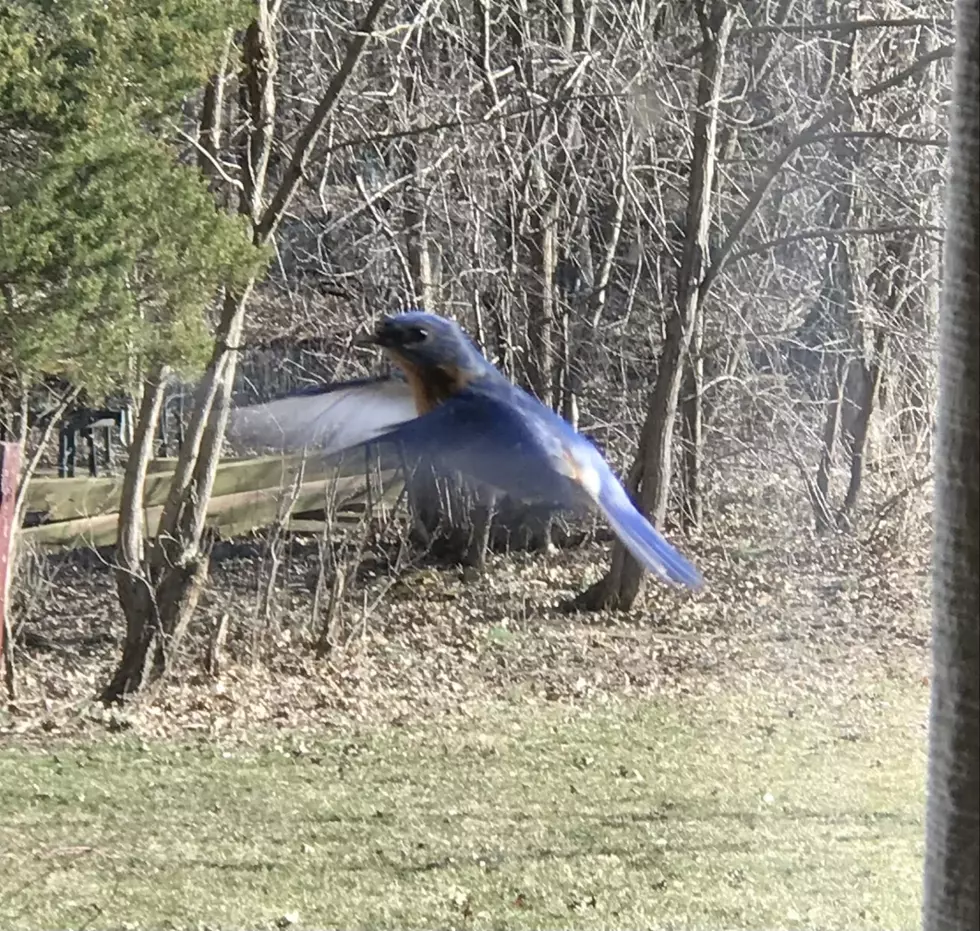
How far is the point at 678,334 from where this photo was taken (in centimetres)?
110

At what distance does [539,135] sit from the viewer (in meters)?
1.08

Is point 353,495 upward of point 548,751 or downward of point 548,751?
upward

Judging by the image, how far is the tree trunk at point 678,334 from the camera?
42.4 inches

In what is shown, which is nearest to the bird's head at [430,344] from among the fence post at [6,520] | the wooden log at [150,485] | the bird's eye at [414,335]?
the bird's eye at [414,335]

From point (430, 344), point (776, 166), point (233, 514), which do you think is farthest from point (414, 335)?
point (776, 166)

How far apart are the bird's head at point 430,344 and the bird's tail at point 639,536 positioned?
16 centimetres

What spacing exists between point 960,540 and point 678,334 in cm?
42

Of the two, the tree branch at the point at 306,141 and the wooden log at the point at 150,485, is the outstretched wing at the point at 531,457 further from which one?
the tree branch at the point at 306,141

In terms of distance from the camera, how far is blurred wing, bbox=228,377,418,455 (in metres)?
1.02

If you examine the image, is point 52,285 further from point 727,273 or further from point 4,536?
Answer: point 727,273

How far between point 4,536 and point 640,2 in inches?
28.7

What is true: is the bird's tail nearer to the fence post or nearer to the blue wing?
the blue wing

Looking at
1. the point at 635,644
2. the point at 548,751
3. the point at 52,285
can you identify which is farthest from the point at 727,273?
the point at 52,285

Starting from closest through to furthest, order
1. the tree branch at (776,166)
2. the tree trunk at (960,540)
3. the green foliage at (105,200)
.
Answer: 1. the tree trunk at (960,540)
2. the green foliage at (105,200)
3. the tree branch at (776,166)
